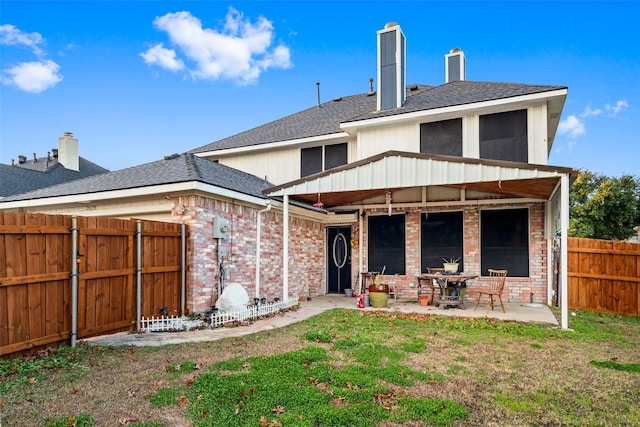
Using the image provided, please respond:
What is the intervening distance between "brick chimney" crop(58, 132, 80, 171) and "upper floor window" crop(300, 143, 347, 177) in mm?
17274

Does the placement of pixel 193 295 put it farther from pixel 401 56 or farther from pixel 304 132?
pixel 401 56

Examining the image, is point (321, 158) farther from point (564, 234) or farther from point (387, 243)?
point (564, 234)

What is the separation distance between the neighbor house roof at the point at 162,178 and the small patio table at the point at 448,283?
15.0 ft

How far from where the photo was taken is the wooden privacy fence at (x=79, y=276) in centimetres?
468

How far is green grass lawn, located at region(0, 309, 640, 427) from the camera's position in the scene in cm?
326

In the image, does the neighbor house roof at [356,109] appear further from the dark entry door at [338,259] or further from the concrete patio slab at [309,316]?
the concrete patio slab at [309,316]

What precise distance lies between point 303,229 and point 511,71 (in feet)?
39.5

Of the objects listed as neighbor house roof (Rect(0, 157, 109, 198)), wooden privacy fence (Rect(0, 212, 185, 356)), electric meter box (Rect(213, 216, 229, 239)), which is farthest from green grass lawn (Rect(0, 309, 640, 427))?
neighbor house roof (Rect(0, 157, 109, 198))

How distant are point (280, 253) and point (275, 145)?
4.08 metres

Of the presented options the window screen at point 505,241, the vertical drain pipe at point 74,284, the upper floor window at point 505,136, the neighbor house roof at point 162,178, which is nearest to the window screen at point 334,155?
the neighbor house roof at point 162,178

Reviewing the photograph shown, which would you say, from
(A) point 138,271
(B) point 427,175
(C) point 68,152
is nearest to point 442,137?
(B) point 427,175

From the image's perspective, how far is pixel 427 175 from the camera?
26.2 feet

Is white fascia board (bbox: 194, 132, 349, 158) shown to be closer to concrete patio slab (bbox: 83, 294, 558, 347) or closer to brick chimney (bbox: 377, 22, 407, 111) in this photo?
brick chimney (bbox: 377, 22, 407, 111)

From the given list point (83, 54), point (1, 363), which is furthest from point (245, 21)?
point (1, 363)
